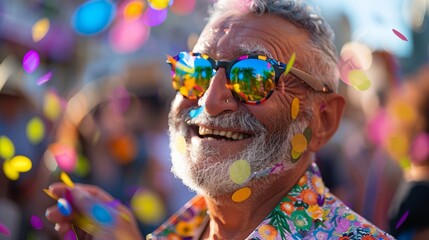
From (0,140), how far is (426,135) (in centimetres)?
246

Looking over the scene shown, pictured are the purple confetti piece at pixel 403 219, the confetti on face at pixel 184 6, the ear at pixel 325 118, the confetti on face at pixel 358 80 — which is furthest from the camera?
the confetti on face at pixel 184 6

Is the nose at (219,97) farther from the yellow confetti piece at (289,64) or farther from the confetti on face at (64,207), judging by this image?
the confetti on face at (64,207)

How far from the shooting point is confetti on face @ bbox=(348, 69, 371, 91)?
2.95 meters

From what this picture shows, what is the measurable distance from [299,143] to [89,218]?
0.92 m

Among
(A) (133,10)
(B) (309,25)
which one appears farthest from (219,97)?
(A) (133,10)

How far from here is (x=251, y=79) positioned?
2.56 m

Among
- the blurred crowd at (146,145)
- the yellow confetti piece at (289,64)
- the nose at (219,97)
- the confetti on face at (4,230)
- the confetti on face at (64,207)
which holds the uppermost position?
the yellow confetti piece at (289,64)

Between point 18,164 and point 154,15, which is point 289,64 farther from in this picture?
point 18,164

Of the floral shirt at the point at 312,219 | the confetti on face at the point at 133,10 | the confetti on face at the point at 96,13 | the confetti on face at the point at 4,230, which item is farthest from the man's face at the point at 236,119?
the confetti on face at the point at 96,13

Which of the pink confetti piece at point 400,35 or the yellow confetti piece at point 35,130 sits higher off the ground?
the pink confetti piece at point 400,35

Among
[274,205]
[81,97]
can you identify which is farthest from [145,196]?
[274,205]

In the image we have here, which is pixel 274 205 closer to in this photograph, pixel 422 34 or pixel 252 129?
pixel 252 129

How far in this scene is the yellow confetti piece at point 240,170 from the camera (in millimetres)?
2521

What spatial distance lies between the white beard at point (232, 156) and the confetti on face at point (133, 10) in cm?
122
